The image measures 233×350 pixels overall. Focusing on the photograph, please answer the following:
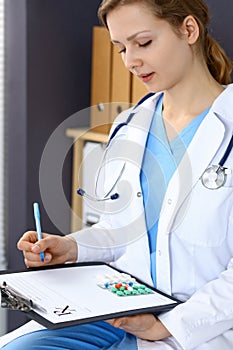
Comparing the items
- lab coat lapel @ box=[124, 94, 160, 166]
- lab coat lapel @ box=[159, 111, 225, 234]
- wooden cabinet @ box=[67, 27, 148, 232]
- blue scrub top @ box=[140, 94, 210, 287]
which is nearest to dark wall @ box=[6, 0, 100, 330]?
wooden cabinet @ box=[67, 27, 148, 232]

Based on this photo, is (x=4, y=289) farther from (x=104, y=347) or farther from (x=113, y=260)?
(x=113, y=260)

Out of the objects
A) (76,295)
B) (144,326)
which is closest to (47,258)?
(76,295)

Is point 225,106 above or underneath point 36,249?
above

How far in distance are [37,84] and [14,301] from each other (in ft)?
3.78

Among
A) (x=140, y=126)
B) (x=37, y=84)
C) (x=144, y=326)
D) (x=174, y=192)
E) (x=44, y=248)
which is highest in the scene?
(x=37, y=84)

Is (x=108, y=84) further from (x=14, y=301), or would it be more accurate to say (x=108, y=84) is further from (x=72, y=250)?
(x=14, y=301)

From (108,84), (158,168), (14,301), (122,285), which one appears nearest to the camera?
(14,301)

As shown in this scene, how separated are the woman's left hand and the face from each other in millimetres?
489

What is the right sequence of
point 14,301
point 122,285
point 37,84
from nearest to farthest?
point 14,301
point 122,285
point 37,84

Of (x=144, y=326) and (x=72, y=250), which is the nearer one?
(x=144, y=326)

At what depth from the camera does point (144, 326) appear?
134cm

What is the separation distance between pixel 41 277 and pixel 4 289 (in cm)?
12

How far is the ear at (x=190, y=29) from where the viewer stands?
1.47 metres

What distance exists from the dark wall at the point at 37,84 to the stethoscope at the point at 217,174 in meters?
0.99
